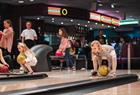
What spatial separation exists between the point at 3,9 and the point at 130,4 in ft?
23.6

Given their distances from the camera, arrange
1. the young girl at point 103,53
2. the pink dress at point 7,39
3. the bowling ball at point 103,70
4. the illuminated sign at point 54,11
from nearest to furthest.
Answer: the young girl at point 103,53 < the bowling ball at point 103,70 < the pink dress at point 7,39 < the illuminated sign at point 54,11

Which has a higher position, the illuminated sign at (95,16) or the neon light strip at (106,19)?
the illuminated sign at (95,16)

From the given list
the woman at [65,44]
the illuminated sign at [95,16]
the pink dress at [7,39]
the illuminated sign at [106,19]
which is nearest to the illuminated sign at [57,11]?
the illuminated sign at [95,16]

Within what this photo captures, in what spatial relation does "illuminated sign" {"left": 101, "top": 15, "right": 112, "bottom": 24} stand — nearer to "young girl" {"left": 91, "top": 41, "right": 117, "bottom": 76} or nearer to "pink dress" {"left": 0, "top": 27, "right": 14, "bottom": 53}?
"pink dress" {"left": 0, "top": 27, "right": 14, "bottom": 53}

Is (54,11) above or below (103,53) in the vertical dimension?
above

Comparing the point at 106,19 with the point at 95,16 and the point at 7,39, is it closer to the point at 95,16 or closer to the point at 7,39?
the point at 95,16

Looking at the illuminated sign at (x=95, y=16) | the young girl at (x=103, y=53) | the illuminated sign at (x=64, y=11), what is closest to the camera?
the young girl at (x=103, y=53)

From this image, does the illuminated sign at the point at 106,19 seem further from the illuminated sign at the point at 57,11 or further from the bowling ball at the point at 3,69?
the bowling ball at the point at 3,69

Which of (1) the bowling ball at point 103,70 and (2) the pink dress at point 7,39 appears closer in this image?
(1) the bowling ball at point 103,70

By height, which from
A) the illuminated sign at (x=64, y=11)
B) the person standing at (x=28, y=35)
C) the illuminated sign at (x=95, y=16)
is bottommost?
the person standing at (x=28, y=35)

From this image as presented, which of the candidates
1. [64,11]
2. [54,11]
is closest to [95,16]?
[64,11]

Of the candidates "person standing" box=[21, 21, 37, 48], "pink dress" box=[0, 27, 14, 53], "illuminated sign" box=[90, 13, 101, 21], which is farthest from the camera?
"illuminated sign" box=[90, 13, 101, 21]

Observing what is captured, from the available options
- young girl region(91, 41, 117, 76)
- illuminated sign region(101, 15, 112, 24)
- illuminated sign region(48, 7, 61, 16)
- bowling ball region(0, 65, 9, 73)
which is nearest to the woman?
young girl region(91, 41, 117, 76)

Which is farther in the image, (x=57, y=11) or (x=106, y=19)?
(x=106, y=19)
